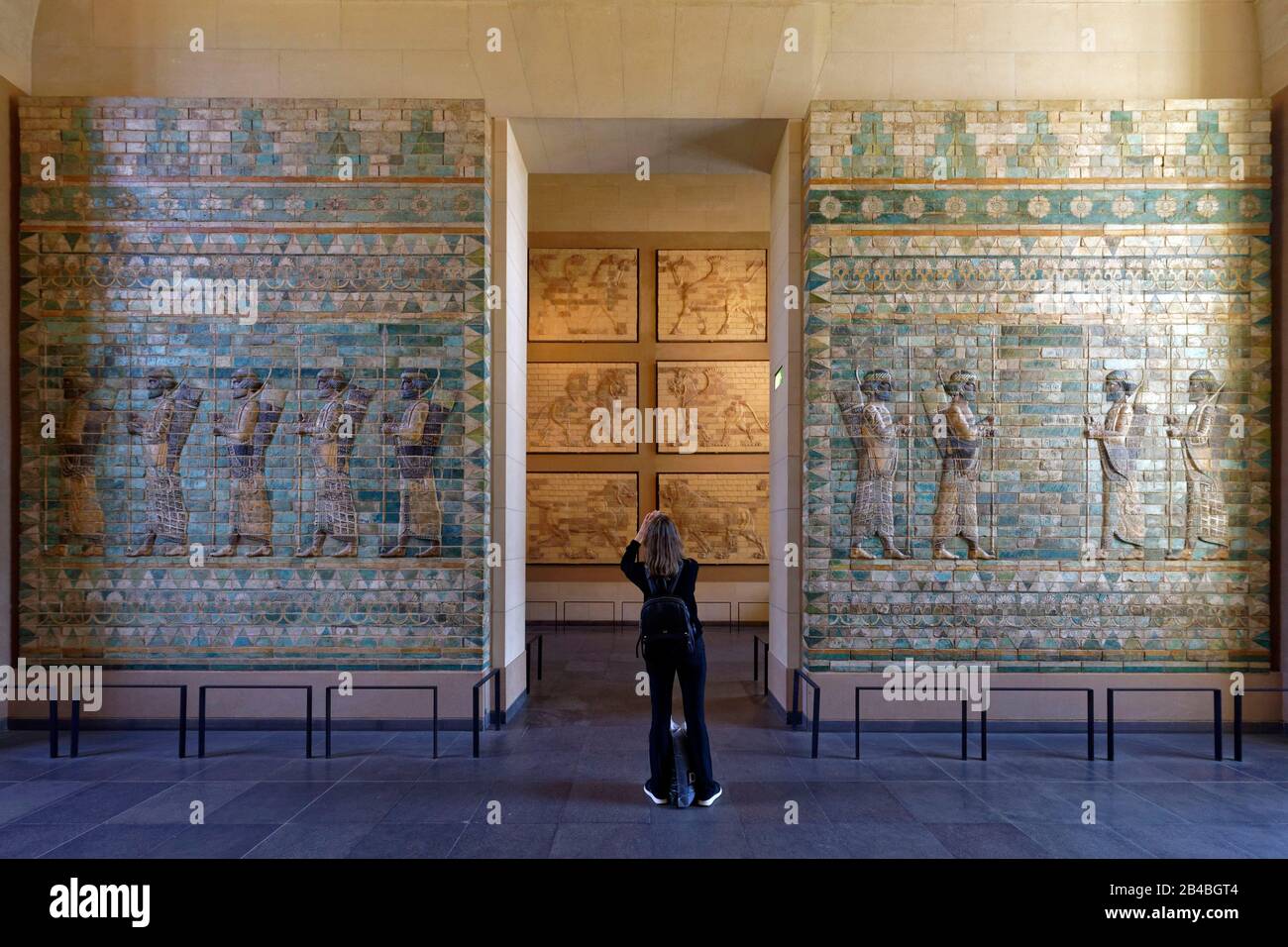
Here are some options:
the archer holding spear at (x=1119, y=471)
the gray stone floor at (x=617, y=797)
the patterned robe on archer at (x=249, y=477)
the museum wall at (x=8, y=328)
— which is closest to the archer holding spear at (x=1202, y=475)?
the archer holding spear at (x=1119, y=471)

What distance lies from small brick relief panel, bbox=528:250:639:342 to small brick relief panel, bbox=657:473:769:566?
3.26m

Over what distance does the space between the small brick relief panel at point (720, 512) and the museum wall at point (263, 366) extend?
7365mm

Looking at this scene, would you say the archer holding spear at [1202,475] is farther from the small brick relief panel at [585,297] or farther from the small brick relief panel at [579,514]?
the small brick relief panel at [585,297]

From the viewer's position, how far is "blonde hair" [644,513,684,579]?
5.40m

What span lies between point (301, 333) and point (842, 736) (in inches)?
284

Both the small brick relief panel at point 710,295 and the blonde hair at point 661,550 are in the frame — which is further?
the small brick relief panel at point 710,295

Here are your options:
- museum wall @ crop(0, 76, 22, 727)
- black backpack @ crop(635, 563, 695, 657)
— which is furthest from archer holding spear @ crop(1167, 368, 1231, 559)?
museum wall @ crop(0, 76, 22, 727)

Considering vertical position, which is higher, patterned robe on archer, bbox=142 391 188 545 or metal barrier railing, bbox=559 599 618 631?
patterned robe on archer, bbox=142 391 188 545

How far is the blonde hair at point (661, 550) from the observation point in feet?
17.7

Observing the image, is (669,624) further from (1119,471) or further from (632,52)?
(632,52)

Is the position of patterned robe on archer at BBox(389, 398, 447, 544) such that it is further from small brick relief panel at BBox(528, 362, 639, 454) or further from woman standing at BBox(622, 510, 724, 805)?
small brick relief panel at BBox(528, 362, 639, 454)

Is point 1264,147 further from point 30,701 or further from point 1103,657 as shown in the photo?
point 30,701

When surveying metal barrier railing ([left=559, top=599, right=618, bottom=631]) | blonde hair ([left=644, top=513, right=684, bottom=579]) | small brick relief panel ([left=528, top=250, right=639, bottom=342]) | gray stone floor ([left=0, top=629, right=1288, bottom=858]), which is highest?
small brick relief panel ([left=528, top=250, right=639, bottom=342])

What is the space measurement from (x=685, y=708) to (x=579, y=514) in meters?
9.69
